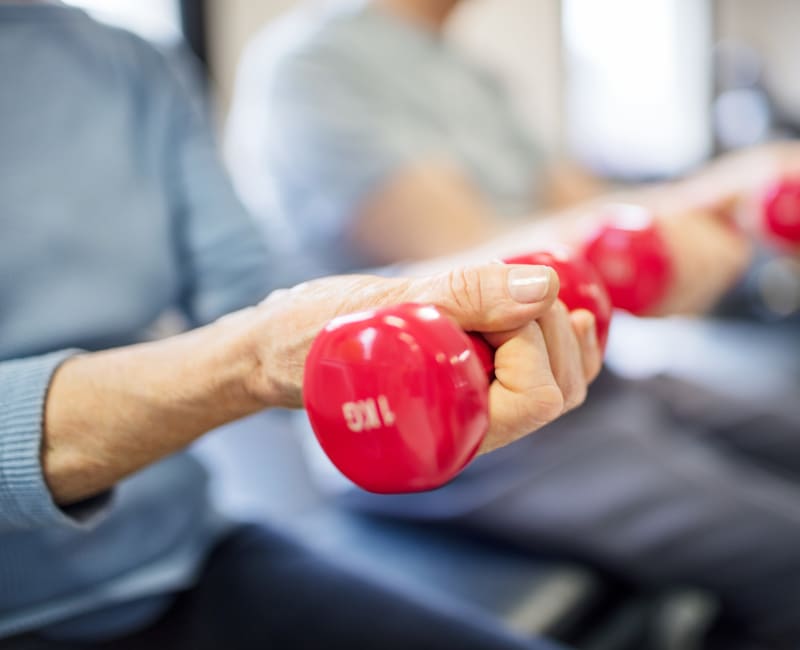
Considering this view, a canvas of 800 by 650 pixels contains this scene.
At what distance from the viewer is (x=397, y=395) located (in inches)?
13.9

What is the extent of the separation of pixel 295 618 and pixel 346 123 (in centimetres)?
61

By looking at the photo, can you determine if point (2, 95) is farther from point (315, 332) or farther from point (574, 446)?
point (574, 446)

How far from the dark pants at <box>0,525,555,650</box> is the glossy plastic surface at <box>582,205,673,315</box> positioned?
30 centimetres

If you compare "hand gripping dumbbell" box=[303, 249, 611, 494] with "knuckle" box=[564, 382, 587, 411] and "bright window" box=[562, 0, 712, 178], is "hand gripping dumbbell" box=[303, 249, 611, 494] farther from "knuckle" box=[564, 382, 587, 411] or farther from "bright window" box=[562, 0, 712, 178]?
"bright window" box=[562, 0, 712, 178]

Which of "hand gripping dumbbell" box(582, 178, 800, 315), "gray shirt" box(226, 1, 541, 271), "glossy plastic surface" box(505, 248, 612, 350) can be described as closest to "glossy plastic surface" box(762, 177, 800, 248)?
"hand gripping dumbbell" box(582, 178, 800, 315)

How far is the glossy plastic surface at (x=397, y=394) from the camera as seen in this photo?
0.35m

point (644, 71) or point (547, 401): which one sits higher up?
point (547, 401)

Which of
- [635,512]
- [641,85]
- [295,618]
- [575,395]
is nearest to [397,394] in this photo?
[575,395]

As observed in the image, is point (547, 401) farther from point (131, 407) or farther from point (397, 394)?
point (131, 407)

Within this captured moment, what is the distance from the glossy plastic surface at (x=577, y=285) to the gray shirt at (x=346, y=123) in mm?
564

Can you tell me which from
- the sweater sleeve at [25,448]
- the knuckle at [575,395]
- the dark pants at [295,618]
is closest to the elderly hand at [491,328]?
the knuckle at [575,395]

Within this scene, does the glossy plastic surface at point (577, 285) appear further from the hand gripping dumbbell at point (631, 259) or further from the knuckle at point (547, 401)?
the hand gripping dumbbell at point (631, 259)

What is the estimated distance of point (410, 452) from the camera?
36 cm

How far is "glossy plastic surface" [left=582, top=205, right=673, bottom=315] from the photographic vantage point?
74cm
